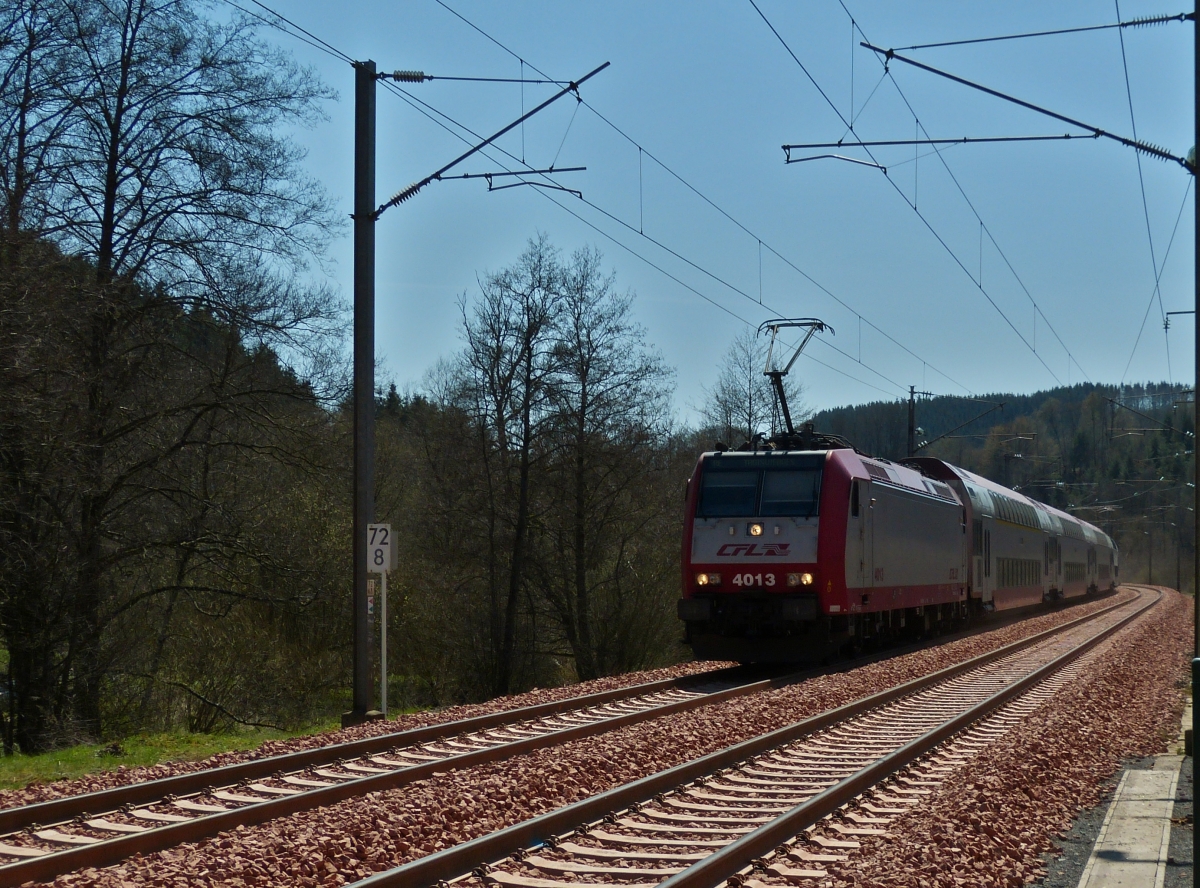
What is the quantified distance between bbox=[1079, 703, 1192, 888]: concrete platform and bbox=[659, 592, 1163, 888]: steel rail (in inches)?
63.8

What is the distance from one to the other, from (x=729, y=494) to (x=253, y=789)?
1108 centimetres

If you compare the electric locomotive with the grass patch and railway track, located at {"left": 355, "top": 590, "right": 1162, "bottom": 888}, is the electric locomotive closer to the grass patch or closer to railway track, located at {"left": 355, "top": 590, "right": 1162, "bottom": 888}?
railway track, located at {"left": 355, "top": 590, "right": 1162, "bottom": 888}

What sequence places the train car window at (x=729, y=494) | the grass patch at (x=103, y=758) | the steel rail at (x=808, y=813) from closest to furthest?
the steel rail at (x=808, y=813), the grass patch at (x=103, y=758), the train car window at (x=729, y=494)

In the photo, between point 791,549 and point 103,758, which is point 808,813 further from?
point 791,549

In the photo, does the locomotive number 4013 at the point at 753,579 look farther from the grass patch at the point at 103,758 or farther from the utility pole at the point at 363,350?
the grass patch at the point at 103,758

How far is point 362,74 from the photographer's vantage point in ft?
48.3

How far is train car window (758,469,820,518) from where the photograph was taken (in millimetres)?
18391

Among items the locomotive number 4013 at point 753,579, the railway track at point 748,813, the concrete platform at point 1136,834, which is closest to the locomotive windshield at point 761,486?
the locomotive number 4013 at point 753,579

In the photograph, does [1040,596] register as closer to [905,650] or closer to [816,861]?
[905,650]

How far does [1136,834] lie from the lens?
791 cm

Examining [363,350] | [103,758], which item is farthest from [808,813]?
[363,350]

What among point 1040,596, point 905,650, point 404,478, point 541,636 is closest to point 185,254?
point 905,650

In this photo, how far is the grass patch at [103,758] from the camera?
10875 mm

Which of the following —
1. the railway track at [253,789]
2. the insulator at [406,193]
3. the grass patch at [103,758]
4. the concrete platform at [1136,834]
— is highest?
the insulator at [406,193]
